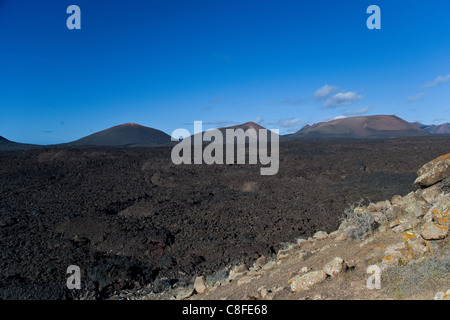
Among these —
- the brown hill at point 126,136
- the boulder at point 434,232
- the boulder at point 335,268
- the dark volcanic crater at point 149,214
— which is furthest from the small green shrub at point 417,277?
the brown hill at point 126,136

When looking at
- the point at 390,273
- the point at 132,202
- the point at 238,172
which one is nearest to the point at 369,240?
the point at 390,273

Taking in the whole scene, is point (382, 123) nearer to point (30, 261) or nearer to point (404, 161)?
point (404, 161)

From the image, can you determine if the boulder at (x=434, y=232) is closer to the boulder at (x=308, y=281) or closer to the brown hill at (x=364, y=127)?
the boulder at (x=308, y=281)

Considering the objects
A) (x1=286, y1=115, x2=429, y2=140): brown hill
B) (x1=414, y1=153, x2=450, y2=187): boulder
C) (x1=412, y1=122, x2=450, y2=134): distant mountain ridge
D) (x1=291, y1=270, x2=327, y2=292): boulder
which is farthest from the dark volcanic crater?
(x1=412, y1=122, x2=450, y2=134): distant mountain ridge

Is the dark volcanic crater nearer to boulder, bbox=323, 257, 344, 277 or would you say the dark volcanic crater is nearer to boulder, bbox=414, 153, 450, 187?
boulder, bbox=414, 153, 450, 187

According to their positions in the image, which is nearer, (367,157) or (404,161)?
(404,161)

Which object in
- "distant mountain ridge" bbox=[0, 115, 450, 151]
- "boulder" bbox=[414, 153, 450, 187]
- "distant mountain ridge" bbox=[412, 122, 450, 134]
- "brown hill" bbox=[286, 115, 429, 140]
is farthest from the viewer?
"distant mountain ridge" bbox=[412, 122, 450, 134]

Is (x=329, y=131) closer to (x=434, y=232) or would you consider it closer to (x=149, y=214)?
(x=149, y=214)
